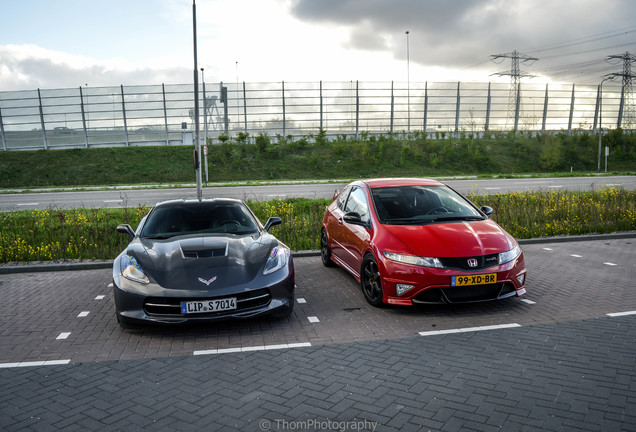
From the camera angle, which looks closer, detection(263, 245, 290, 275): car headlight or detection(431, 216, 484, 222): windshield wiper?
detection(263, 245, 290, 275): car headlight

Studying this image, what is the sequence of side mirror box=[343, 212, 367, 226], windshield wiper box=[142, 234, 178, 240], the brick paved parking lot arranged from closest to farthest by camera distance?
the brick paved parking lot
windshield wiper box=[142, 234, 178, 240]
side mirror box=[343, 212, 367, 226]

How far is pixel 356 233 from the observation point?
22.2 feet

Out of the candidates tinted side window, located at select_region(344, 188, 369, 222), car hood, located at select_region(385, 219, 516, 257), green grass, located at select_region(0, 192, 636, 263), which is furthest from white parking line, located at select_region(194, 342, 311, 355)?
green grass, located at select_region(0, 192, 636, 263)

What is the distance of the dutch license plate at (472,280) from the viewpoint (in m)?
5.41

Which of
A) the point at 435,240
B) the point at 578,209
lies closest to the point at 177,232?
the point at 435,240

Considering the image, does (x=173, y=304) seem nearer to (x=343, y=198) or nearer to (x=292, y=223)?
(x=343, y=198)

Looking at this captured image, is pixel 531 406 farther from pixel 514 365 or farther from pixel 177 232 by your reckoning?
pixel 177 232

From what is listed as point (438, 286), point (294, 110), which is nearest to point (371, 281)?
point (438, 286)

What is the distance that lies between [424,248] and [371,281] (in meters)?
0.87

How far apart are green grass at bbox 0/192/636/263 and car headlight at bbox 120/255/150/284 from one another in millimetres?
4161

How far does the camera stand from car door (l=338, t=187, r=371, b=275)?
6.49 m

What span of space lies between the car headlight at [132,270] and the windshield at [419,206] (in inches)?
123

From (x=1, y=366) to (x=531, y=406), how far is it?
4644 millimetres

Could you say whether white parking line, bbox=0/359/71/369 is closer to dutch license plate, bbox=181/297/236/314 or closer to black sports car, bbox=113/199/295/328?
black sports car, bbox=113/199/295/328
